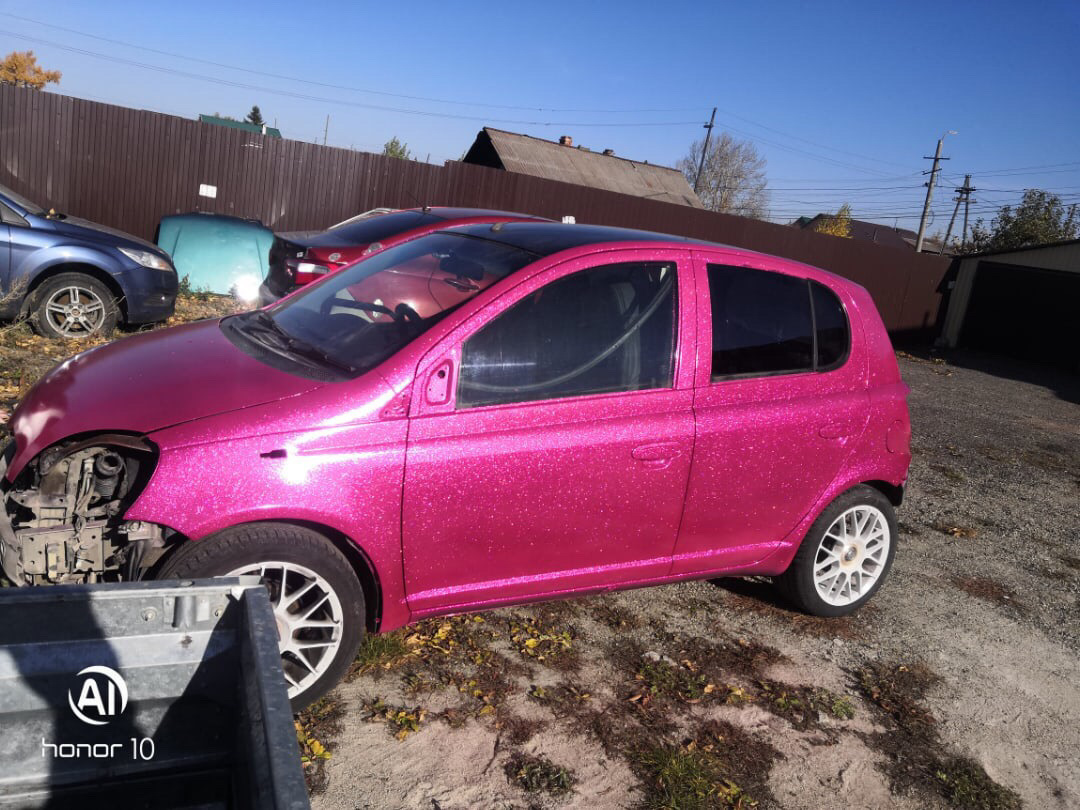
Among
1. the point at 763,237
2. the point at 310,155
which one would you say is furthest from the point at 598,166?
the point at 310,155

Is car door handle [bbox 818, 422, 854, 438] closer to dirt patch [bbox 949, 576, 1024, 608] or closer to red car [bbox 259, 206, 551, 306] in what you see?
dirt patch [bbox 949, 576, 1024, 608]

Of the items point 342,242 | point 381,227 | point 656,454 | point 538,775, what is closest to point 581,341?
point 656,454

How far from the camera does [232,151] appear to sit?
1458 cm

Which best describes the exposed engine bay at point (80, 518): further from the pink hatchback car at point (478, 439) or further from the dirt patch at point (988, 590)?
the dirt patch at point (988, 590)

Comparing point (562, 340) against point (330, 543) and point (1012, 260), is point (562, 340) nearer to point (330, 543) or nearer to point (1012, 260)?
point (330, 543)

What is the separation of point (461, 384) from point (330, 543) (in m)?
0.77

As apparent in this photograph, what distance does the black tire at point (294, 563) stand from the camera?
3051 mm

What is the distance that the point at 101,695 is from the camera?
1.90 metres

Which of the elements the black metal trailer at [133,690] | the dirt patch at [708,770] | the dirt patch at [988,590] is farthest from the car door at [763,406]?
the black metal trailer at [133,690]

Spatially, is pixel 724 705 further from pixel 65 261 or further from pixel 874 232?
pixel 874 232

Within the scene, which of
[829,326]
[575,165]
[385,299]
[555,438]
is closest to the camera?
[555,438]

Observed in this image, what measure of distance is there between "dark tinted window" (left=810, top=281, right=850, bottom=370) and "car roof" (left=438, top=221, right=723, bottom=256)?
69cm

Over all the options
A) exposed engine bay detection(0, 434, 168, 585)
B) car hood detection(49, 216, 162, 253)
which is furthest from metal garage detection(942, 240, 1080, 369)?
exposed engine bay detection(0, 434, 168, 585)

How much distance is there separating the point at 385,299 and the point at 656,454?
1388 mm
